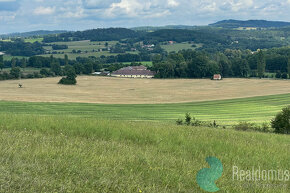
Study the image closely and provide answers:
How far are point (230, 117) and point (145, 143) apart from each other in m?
40.3

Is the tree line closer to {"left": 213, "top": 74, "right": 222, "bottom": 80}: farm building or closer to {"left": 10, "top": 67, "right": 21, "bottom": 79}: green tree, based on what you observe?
{"left": 213, "top": 74, "right": 222, "bottom": 80}: farm building

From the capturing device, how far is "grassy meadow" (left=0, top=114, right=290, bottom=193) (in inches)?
255

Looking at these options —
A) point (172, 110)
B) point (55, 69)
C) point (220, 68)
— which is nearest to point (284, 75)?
point (220, 68)

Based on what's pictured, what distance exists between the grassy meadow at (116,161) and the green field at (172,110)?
101ft

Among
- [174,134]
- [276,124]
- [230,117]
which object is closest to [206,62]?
[230,117]

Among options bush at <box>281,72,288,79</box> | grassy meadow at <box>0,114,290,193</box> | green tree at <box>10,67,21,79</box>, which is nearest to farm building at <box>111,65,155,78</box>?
green tree at <box>10,67,21,79</box>

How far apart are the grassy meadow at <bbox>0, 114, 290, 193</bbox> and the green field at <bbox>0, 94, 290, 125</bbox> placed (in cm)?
3090

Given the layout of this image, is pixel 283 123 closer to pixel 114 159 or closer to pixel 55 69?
pixel 114 159

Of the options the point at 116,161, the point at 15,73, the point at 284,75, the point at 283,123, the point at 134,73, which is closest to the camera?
the point at 116,161

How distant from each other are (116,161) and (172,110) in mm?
48500

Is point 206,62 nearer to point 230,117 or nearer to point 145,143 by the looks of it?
point 230,117

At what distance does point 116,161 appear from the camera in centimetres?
829

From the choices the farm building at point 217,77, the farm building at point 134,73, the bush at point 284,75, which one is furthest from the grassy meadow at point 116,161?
the farm building at point 134,73

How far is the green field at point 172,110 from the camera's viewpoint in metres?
47.0
